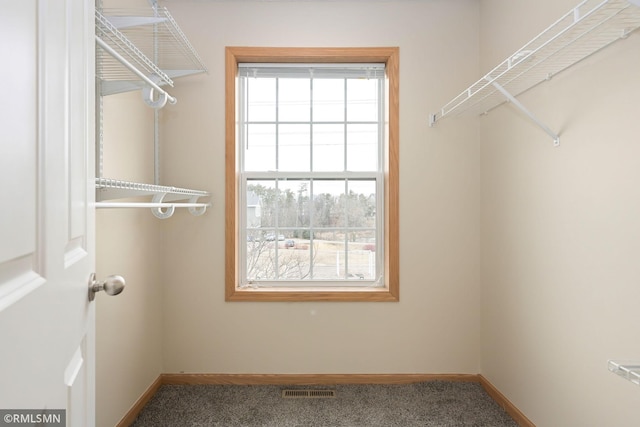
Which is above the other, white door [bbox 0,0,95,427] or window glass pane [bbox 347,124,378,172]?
window glass pane [bbox 347,124,378,172]

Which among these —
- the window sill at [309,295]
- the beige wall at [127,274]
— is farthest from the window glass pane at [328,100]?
the window sill at [309,295]

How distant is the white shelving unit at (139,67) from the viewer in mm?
1219

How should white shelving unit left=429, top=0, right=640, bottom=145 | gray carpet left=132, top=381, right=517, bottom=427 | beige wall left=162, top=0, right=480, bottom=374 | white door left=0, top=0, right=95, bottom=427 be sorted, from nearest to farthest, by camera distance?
white door left=0, top=0, right=95, bottom=427
white shelving unit left=429, top=0, right=640, bottom=145
gray carpet left=132, top=381, right=517, bottom=427
beige wall left=162, top=0, right=480, bottom=374

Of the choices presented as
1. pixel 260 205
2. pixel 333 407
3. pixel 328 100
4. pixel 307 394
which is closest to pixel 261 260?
pixel 260 205

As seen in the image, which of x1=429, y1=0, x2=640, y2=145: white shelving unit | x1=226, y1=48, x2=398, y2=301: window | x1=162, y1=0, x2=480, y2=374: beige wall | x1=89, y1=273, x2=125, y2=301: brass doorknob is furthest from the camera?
x1=226, y1=48, x2=398, y2=301: window

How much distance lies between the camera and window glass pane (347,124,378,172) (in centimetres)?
250

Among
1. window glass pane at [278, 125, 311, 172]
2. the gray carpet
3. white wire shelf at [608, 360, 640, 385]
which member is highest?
window glass pane at [278, 125, 311, 172]

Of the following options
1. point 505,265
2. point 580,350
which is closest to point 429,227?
point 505,265

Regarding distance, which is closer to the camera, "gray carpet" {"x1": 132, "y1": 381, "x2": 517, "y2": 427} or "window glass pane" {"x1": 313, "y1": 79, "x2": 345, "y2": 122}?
"gray carpet" {"x1": 132, "y1": 381, "x2": 517, "y2": 427}

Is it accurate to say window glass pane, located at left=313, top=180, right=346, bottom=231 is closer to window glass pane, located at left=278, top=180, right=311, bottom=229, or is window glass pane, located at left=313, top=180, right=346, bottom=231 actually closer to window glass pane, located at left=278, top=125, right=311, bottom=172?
window glass pane, located at left=278, top=180, right=311, bottom=229

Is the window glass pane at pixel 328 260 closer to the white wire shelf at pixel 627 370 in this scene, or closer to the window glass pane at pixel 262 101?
the window glass pane at pixel 262 101

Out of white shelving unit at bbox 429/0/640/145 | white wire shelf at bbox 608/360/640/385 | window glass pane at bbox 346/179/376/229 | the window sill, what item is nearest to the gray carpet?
the window sill

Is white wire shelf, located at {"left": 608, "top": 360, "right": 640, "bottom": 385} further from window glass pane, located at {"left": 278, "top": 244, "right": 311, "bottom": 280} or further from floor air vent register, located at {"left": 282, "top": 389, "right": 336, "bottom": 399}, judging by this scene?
window glass pane, located at {"left": 278, "top": 244, "right": 311, "bottom": 280}

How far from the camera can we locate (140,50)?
6.54ft
